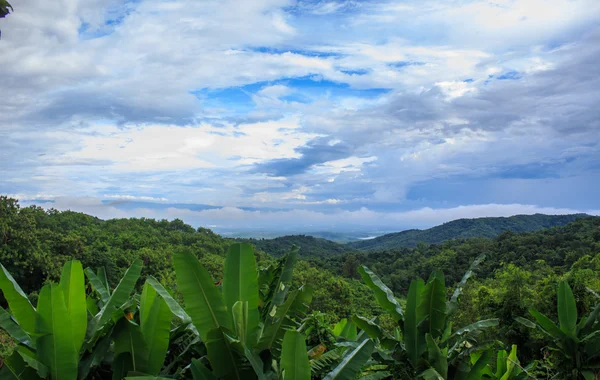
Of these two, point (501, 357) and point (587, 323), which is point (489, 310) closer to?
point (587, 323)

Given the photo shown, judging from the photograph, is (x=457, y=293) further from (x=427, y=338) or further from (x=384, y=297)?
(x=427, y=338)

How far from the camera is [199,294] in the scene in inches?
90.7

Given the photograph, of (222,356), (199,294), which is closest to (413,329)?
(222,356)

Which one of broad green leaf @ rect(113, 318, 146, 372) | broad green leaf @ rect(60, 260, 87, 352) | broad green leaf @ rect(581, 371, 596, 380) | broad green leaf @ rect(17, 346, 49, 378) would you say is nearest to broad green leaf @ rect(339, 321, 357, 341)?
broad green leaf @ rect(113, 318, 146, 372)

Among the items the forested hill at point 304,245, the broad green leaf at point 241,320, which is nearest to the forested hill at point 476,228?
the forested hill at point 304,245

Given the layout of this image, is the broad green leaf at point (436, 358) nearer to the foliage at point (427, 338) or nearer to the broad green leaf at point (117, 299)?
the foliage at point (427, 338)

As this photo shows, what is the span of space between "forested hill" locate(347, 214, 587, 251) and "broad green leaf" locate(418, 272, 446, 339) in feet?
275

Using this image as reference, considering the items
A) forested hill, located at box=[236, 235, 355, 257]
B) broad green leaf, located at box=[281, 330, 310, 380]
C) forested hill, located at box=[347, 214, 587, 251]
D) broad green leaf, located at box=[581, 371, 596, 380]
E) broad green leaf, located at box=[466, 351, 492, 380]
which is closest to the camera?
broad green leaf, located at box=[281, 330, 310, 380]

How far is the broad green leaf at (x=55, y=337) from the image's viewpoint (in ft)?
7.46

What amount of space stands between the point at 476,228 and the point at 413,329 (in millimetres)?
98874

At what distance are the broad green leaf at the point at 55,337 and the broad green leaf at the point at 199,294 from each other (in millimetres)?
704

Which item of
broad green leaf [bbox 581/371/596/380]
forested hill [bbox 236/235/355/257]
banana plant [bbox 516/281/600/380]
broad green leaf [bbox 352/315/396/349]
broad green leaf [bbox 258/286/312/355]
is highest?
broad green leaf [bbox 258/286/312/355]

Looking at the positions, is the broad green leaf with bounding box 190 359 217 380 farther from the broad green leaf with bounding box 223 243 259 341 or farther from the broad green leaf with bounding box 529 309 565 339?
the broad green leaf with bounding box 529 309 565 339

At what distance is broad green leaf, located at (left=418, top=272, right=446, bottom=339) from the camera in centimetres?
319
